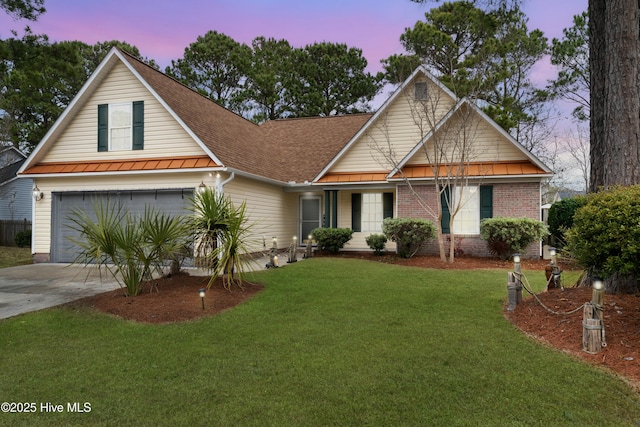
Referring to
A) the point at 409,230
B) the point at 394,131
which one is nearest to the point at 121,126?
the point at 394,131

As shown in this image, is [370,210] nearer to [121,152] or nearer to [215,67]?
[121,152]

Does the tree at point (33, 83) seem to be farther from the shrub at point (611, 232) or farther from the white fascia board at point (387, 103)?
the shrub at point (611, 232)

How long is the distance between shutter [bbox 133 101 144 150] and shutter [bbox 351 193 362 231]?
804cm

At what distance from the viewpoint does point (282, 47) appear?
114 ft

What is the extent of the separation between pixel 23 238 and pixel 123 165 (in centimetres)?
1268

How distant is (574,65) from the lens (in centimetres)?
2108

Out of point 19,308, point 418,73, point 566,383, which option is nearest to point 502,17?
point 418,73

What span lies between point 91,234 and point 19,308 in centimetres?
175

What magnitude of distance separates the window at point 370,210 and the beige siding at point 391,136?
1.13 metres

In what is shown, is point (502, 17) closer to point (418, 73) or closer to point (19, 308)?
point (418, 73)

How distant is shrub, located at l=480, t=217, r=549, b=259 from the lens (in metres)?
12.0

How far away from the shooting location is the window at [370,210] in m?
15.5

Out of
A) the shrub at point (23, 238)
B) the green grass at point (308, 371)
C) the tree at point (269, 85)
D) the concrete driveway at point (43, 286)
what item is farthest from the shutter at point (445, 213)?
the tree at point (269, 85)

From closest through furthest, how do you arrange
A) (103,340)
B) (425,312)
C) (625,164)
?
1. (103,340)
2. (625,164)
3. (425,312)
